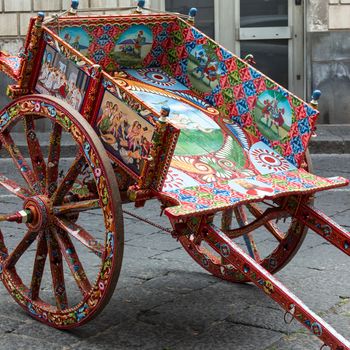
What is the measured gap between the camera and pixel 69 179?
4.56 m

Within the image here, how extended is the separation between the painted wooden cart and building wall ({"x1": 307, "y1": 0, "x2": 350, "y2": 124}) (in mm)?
6380

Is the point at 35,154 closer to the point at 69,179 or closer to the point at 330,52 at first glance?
the point at 69,179

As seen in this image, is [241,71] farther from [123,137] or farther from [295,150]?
[123,137]

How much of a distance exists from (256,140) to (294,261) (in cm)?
106

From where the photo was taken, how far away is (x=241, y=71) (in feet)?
16.6

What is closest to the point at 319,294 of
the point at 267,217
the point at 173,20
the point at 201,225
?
the point at 267,217

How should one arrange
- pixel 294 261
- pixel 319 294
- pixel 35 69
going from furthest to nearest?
pixel 294 261 < pixel 319 294 < pixel 35 69

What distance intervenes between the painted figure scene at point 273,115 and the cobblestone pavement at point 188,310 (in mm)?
798

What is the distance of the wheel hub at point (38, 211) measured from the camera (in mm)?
4598

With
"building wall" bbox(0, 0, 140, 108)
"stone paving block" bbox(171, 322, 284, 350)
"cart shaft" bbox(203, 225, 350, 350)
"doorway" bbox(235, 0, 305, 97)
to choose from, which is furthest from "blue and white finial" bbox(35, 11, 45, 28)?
"doorway" bbox(235, 0, 305, 97)

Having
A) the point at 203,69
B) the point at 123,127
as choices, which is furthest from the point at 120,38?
the point at 123,127

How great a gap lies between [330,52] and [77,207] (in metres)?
→ 7.48

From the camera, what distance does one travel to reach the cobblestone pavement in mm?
4430

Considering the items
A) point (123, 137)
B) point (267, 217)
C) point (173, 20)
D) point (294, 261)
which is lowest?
point (294, 261)
